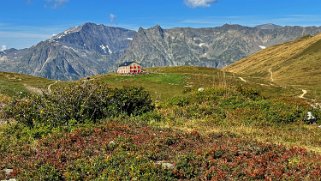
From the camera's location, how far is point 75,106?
72.0ft

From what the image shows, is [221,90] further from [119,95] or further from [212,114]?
[119,95]

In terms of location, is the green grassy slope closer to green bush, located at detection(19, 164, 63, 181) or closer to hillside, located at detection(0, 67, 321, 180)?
hillside, located at detection(0, 67, 321, 180)

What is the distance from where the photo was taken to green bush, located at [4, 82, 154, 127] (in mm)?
21203

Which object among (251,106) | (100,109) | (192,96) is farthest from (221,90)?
(100,109)

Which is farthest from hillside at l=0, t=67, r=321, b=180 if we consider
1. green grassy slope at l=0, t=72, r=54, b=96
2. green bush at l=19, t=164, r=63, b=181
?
green grassy slope at l=0, t=72, r=54, b=96

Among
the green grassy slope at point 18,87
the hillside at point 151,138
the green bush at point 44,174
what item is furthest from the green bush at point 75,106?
the green grassy slope at point 18,87

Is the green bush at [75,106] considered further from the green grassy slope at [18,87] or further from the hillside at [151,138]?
→ the green grassy slope at [18,87]

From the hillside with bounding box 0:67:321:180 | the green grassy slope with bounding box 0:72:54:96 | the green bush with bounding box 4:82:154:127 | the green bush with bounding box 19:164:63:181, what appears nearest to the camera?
the green bush with bounding box 19:164:63:181

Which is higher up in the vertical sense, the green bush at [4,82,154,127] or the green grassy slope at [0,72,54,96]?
the green bush at [4,82,154,127]

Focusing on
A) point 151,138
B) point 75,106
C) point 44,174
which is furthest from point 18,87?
point 44,174

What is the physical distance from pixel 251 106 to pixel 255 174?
1544 centimetres

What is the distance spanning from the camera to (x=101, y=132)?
59.6 feet

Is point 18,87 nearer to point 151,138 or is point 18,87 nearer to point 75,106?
point 75,106

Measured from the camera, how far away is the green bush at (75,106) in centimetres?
2120
